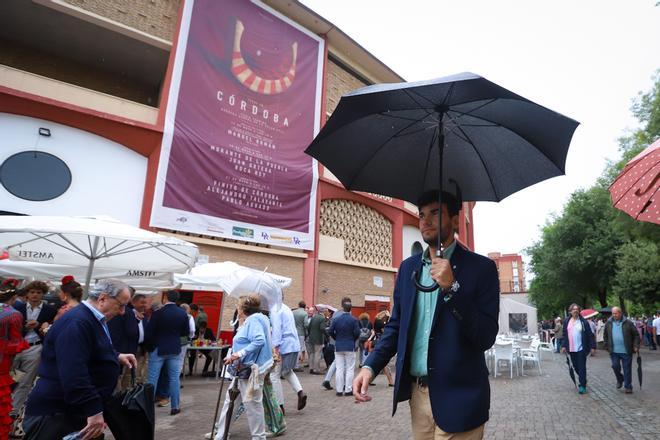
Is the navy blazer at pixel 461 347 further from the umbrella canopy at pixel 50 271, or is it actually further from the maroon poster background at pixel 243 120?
the maroon poster background at pixel 243 120

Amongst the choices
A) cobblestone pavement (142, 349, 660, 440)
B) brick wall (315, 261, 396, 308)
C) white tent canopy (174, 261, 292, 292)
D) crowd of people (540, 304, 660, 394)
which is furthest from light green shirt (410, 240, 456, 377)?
brick wall (315, 261, 396, 308)

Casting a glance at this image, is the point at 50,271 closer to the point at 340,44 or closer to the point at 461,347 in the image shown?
the point at 461,347

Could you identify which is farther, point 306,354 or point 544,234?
point 544,234

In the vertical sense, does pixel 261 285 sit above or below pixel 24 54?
below

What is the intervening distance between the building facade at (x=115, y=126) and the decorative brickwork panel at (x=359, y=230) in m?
0.07

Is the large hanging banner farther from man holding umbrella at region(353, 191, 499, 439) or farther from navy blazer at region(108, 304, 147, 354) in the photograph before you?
man holding umbrella at region(353, 191, 499, 439)

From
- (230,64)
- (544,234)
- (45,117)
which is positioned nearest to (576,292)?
(544,234)

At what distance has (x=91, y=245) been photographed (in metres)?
6.87

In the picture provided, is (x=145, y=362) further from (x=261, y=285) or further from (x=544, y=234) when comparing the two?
(x=544, y=234)

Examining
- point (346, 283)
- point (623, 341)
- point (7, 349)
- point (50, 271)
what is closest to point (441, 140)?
point (7, 349)

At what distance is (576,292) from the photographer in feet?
98.8

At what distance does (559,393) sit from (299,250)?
34.6 ft

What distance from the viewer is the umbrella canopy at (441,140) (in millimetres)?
2369

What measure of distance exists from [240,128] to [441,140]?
14342 millimetres
